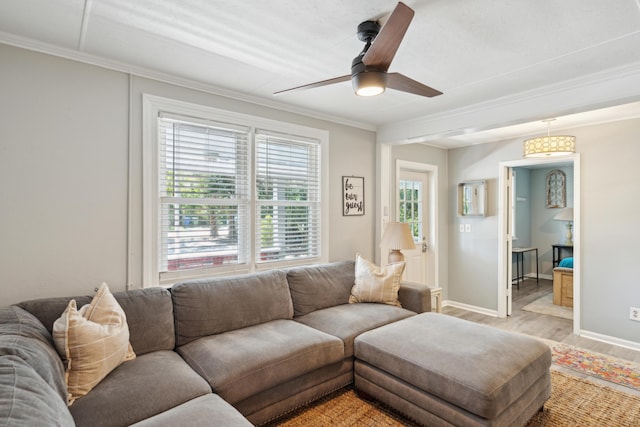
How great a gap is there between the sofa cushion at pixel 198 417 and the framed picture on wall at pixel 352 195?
2615 millimetres

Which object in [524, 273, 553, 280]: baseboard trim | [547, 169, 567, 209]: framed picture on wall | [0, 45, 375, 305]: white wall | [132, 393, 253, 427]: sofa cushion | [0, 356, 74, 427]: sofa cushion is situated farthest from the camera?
[524, 273, 553, 280]: baseboard trim

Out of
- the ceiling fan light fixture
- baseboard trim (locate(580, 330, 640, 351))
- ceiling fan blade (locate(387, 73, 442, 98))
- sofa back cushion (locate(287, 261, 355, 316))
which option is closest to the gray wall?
baseboard trim (locate(580, 330, 640, 351))

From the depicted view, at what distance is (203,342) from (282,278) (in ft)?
2.91

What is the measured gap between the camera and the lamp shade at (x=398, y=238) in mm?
3590

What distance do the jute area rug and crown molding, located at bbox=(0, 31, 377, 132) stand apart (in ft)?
8.52

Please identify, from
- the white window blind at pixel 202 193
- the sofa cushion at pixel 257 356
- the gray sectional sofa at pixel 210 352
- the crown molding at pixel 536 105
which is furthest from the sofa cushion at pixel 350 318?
the crown molding at pixel 536 105

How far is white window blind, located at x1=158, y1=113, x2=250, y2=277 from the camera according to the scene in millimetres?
2689

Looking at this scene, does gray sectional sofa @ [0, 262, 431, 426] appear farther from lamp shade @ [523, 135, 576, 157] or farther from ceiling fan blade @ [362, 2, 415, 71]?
lamp shade @ [523, 135, 576, 157]

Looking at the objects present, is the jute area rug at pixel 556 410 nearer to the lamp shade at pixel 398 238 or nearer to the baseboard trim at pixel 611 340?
the baseboard trim at pixel 611 340

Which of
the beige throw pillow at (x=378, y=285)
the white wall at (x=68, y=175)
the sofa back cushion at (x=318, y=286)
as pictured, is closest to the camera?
the white wall at (x=68, y=175)

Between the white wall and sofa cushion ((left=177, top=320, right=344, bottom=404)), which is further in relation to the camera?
the white wall

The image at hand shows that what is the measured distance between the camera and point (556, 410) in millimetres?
2340

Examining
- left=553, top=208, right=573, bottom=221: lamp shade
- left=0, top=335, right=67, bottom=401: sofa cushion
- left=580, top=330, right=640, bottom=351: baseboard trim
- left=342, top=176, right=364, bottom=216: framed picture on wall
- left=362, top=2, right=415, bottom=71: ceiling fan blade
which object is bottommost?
left=580, top=330, right=640, bottom=351: baseboard trim

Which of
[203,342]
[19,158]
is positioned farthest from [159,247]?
[19,158]
